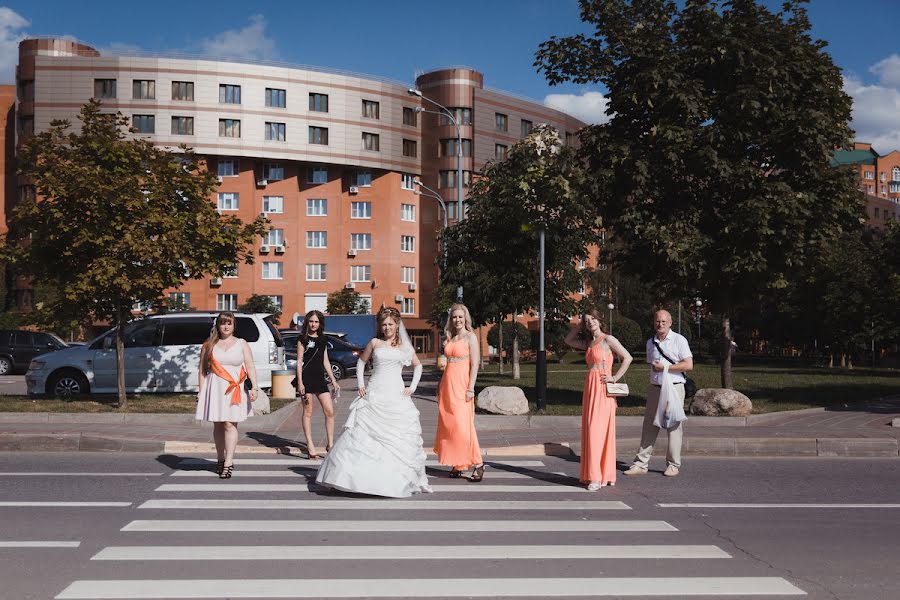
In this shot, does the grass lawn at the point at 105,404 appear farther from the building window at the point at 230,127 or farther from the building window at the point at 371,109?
the building window at the point at 371,109

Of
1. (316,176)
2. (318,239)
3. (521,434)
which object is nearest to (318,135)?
(316,176)

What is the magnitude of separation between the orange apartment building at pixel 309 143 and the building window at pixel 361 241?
8 cm

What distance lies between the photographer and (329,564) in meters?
6.27

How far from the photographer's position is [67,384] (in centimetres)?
1975

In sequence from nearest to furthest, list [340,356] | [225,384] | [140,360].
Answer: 1. [225,384]
2. [140,360]
3. [340,356]

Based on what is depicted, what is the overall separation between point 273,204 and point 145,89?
12370 millimetres

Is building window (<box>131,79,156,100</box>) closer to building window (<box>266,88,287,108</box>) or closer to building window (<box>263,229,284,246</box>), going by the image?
building window (<box>266,88,287,108</box>)

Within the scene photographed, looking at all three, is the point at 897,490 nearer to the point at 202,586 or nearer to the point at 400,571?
the point at 400,571

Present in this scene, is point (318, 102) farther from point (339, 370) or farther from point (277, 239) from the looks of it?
point (339, 370)

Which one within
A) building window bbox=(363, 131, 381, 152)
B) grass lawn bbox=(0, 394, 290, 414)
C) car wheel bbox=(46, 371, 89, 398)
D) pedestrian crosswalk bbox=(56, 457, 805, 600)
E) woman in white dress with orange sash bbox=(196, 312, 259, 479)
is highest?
building window bbox=(363, 131, 381, 152)

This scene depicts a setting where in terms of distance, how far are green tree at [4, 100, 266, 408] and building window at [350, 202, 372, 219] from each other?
54.2 metres

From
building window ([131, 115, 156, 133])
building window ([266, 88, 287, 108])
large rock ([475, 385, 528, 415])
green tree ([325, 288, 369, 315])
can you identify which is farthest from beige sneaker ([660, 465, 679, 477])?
building window ([266, 88, 287, 108])

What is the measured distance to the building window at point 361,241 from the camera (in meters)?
71.9

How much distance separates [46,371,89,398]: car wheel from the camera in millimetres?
19656
